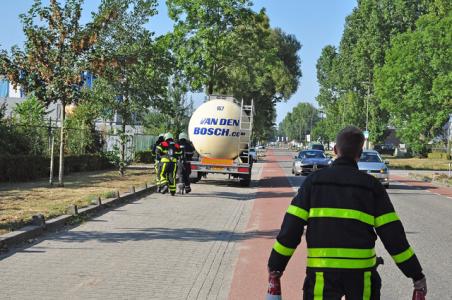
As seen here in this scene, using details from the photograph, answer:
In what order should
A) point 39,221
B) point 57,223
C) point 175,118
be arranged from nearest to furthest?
point 39,221
point 57,223
point 175,118

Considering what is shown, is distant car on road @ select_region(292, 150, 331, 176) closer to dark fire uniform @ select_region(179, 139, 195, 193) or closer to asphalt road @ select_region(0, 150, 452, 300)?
dark fire uniform @ select_region(179, 139, 195, 193)

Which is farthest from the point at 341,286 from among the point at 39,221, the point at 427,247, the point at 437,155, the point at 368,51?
the point at 437,155

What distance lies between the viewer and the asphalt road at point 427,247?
23.7 feet

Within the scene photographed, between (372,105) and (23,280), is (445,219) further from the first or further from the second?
(372,105)

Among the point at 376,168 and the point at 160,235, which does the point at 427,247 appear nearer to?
the point at 160,235

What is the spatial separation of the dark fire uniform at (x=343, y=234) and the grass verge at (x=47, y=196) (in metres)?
7.14

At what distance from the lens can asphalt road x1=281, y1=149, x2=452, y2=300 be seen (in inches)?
285

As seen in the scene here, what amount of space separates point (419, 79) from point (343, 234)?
158 ft

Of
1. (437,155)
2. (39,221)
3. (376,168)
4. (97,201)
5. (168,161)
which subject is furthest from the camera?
(437,155)

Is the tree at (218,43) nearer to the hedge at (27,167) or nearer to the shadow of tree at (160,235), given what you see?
the hedge at (27,167)

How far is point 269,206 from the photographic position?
16.4 metres

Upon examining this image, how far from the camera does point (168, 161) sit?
17500 millimetres

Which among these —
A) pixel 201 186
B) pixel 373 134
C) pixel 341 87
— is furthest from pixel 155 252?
pixel 341 87

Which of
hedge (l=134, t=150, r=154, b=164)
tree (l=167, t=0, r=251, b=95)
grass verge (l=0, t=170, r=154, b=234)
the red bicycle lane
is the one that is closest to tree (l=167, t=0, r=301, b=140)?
tree (l=167, t=0, r=251, b=95)
